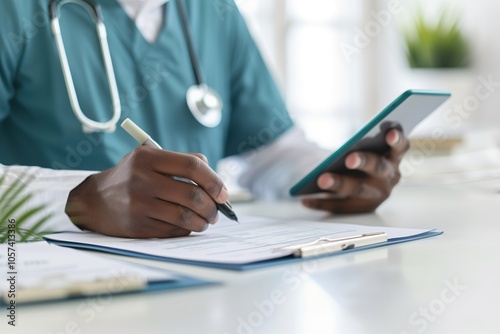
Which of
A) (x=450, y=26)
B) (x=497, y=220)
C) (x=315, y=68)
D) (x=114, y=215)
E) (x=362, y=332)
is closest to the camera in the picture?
(x=362, y=332)

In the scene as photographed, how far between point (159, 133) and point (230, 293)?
0.87m

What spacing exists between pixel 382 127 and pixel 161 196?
1.30 feet

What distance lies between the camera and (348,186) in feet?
Result: 3.76

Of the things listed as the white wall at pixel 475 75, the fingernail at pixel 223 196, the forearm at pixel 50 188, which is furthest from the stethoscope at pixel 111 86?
the white wall at pixel 475 75

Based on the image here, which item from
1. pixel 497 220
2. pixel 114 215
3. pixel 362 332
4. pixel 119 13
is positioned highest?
pixel 119 13

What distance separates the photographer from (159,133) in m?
1.41

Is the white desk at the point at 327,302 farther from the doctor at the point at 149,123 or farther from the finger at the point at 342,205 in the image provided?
the finger at the point at 342,205

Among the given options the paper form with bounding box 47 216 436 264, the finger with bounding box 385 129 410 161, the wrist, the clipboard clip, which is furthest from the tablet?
the wrist

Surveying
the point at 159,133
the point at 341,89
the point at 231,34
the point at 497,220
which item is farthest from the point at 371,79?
the point at 497,220

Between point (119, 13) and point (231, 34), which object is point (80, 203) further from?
point (231, 34)

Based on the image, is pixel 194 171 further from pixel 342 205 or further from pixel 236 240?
pixel 342 205

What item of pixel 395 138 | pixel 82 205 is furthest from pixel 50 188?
pixel 395 138

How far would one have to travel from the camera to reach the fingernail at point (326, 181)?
1125 millimetres

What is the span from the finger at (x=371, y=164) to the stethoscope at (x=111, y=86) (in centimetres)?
39
